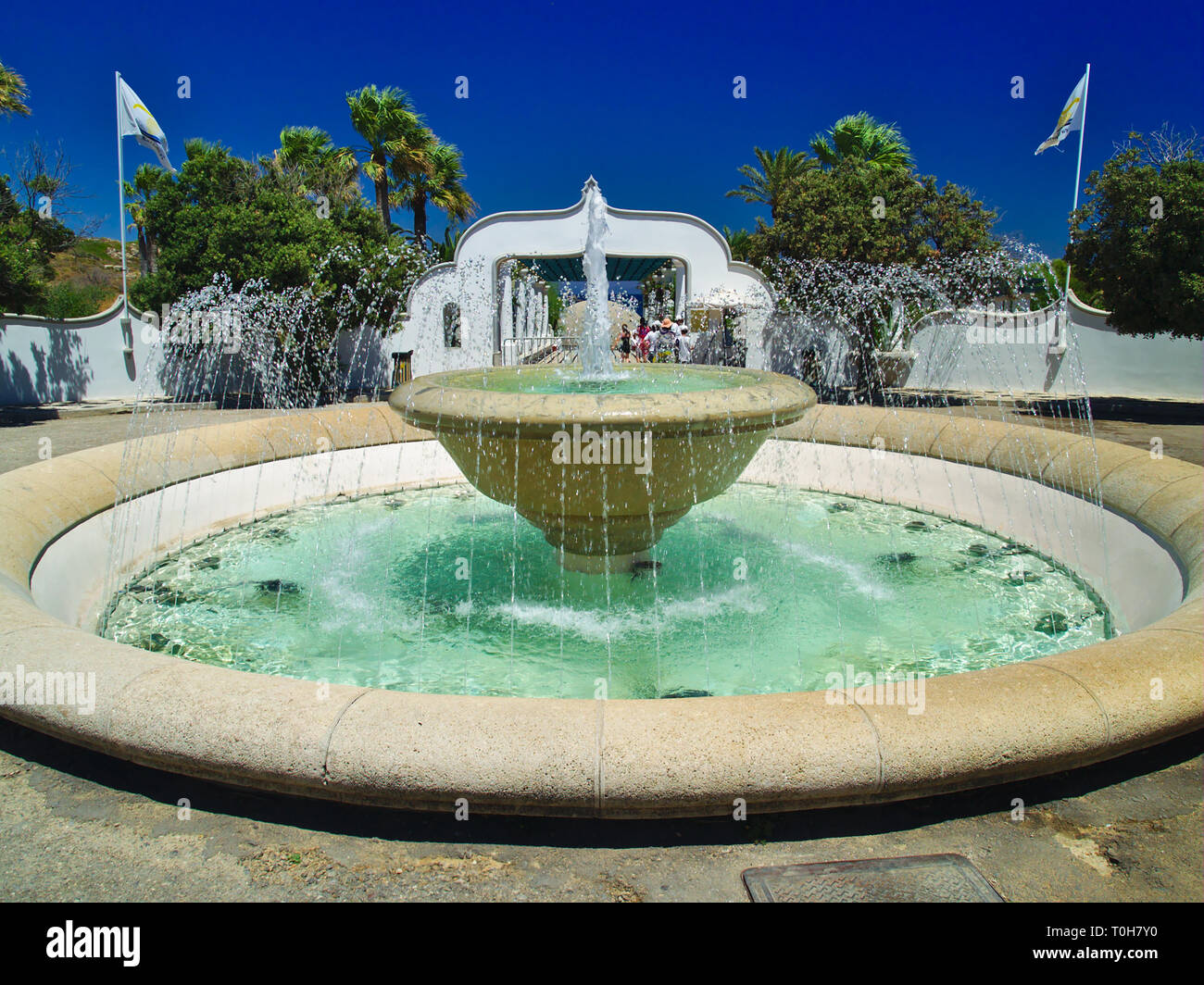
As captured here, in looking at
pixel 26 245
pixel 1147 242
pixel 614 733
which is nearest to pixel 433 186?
pixel 26 245

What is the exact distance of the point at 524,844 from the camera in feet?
8.70

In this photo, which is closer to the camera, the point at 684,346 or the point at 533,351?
the point at 684,346

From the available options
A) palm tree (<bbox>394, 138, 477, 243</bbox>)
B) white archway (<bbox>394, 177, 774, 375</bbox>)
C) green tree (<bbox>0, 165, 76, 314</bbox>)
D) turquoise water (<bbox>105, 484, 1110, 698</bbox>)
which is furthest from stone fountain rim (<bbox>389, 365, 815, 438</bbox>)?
palm tree (<bbox>394, 138, 477, 243</bbox>)

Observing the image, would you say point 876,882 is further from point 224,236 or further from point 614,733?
point 224,236

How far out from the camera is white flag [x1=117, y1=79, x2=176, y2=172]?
1703 centimetres

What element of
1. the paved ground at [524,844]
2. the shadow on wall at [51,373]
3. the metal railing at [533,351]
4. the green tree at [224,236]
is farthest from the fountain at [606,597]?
the shadow on wall at [51,373]

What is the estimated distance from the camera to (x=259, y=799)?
2854 mm

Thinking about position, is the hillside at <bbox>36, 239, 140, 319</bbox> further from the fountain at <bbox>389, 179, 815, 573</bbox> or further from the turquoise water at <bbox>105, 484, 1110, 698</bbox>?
the fountain at <bbox>389, 179, 815, 573</bbox>

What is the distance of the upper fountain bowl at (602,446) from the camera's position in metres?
4.31

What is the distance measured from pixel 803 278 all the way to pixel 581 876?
69.3ft

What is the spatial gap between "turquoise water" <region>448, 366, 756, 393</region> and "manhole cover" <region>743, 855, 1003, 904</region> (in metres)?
3.60

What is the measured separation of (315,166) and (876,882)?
103ft

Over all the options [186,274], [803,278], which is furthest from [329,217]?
[803,278]
